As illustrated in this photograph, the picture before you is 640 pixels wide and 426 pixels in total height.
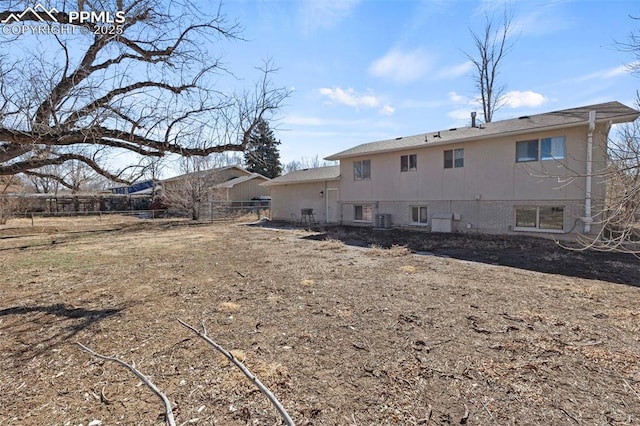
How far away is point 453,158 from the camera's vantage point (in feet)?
44.6

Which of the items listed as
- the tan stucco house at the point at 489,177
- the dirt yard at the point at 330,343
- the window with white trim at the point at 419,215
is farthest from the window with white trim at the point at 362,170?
the dirt yard at the point at 330,343

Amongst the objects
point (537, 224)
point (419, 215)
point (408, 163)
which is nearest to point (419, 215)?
point (419, 215)

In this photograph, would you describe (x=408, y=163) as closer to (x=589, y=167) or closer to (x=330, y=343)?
(x=589, y=167)

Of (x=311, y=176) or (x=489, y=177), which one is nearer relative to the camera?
(x=489, y=177)

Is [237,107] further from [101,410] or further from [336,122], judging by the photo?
[336,122]

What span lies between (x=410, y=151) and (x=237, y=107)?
11264 millimetres

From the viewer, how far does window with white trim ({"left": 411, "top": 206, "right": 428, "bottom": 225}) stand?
48.2 feet

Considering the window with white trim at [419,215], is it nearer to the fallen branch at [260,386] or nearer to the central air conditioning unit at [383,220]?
the central air conditioning unit at [383,220]

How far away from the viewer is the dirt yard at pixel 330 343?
253 cm

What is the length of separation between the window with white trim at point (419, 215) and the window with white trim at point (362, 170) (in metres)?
3.10

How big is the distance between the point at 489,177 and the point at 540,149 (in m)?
1.88

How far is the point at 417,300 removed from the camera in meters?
5.12

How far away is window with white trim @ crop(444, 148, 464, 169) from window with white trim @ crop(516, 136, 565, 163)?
2.08 m

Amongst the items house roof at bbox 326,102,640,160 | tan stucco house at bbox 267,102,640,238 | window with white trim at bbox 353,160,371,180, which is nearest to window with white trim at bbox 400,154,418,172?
tan stucco house at bbox 267,102,640,238
